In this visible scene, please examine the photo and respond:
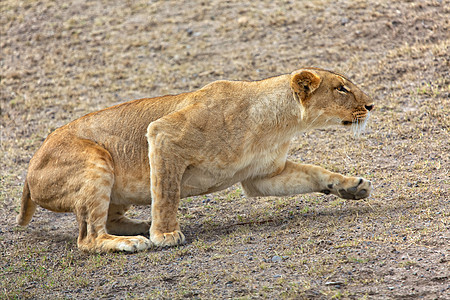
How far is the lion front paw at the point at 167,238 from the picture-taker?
5883 millimetres

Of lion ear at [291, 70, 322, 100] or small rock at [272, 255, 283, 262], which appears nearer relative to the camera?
small rock at [272, 255, 283, 262]

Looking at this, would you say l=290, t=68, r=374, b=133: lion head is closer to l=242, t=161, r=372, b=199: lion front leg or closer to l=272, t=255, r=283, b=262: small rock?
l=242, t=161, r=372, b=199: lion front leg

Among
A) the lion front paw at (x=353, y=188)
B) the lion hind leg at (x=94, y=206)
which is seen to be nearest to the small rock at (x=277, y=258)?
the lion front paw at (x=353, y=188)

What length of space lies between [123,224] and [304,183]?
6.58 ft

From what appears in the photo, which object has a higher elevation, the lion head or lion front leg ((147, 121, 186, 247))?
the lion head

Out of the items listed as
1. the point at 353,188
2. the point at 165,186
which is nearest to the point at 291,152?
the point at 353,188

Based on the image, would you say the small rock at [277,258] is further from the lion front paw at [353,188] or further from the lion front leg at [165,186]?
the lion front paw at [353,188]

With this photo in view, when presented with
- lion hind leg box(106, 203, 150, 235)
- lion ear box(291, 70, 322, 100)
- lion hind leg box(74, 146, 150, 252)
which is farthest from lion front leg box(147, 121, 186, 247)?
lion ear box(291, 70, 322, 100)

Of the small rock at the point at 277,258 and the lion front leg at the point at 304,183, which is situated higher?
the small rock at the point at 277,258

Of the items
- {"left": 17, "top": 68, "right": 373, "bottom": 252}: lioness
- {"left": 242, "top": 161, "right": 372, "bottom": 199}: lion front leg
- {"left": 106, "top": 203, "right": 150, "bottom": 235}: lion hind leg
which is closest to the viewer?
{"left": 17, "top": 68, "right": 373, "bottom": 252}: lioness

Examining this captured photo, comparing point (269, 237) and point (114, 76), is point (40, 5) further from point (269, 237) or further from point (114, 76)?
point (269, 237)

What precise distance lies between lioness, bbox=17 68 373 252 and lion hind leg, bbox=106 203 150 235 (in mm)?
316

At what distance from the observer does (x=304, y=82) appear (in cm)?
611

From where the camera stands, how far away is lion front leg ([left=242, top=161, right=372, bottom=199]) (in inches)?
248
